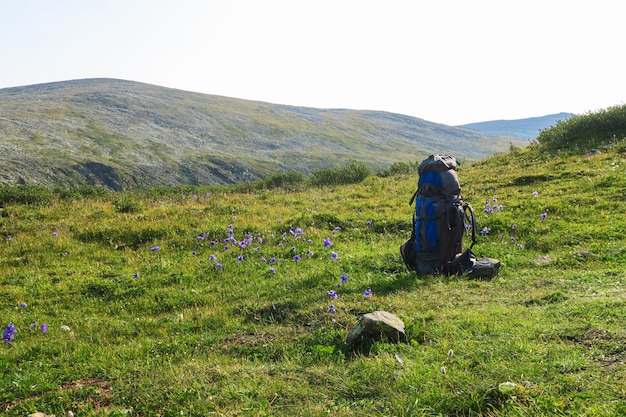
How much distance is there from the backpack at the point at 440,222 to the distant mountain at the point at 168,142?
5825cm

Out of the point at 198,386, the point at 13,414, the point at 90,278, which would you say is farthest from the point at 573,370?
the point at 90,278

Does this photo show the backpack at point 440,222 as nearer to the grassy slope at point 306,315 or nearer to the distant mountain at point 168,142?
the grassy slope at point 306,315

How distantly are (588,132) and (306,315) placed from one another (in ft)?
78.0

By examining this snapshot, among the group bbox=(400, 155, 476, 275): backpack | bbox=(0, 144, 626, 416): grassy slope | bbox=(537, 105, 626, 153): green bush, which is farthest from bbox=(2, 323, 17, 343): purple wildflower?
bbox=(537, 105, 626, 153): green bush

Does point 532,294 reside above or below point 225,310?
above

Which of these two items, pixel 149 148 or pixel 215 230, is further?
pixel 149 148

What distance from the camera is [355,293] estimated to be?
7.71 meters

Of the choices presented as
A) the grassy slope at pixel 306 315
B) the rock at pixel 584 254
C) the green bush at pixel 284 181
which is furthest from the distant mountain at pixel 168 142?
the rock at pixel 584 254

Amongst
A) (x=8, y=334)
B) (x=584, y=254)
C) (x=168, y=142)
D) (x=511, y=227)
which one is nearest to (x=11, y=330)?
(x=8, y=334)

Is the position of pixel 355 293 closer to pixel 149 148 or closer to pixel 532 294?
pixel 532 294

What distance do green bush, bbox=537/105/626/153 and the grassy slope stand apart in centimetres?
903

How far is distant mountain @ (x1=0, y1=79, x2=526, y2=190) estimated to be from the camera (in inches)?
2704

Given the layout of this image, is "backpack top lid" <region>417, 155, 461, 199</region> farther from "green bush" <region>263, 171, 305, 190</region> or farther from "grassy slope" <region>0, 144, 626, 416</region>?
"green bush" <region>263, 171, 305, 190</region>

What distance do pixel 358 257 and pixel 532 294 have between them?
12.8 ft
